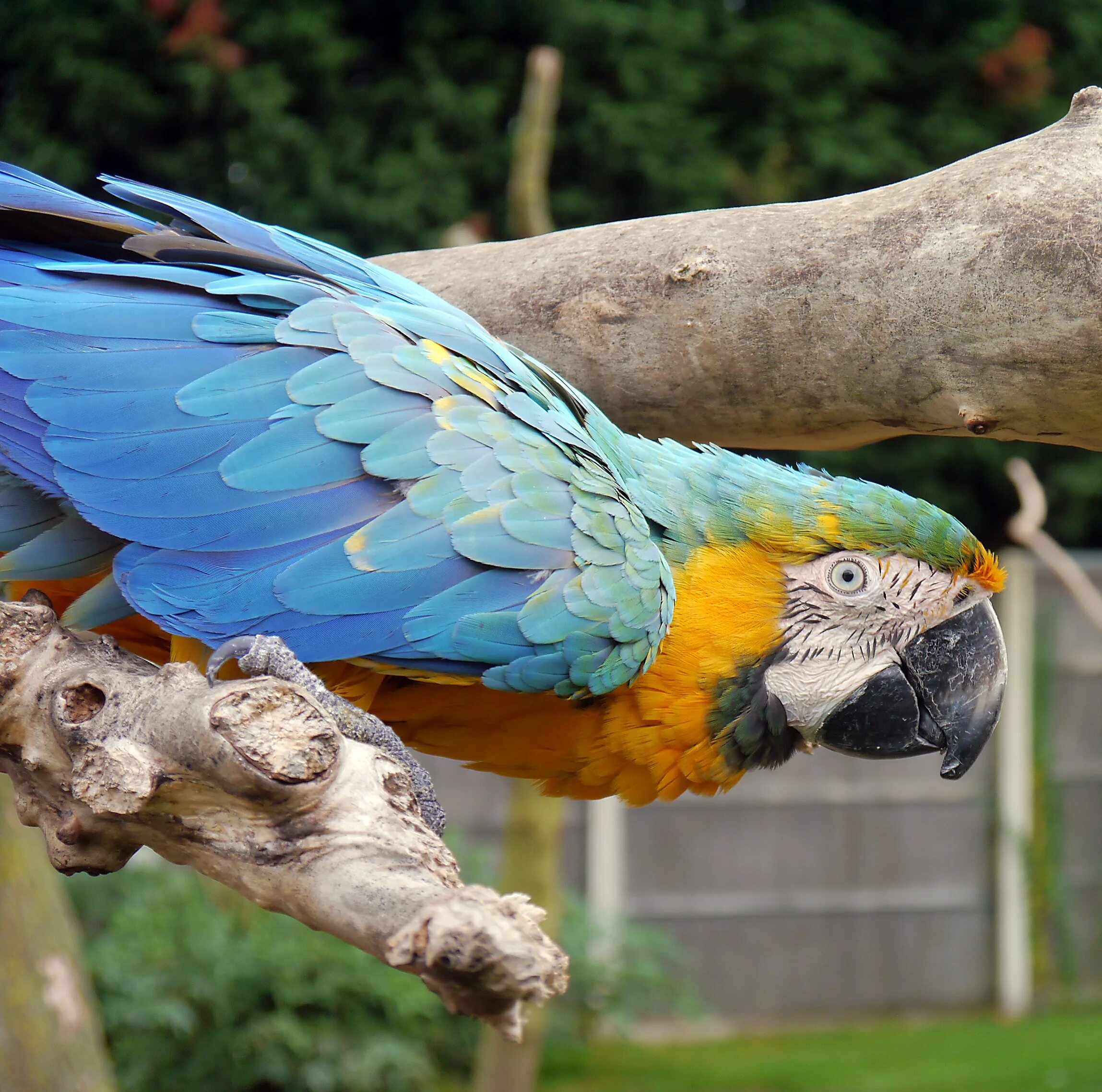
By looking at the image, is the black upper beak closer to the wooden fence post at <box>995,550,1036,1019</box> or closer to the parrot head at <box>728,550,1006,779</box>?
the parrot head at <box>728,550,1006,779</box>

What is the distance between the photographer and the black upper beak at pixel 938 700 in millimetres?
1839

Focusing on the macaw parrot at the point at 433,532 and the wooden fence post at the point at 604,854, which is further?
the wooden fence post at the point at 604,854

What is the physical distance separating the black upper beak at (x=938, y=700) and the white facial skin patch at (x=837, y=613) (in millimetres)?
45

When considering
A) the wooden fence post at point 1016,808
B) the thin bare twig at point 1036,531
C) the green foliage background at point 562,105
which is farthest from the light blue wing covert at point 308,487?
the green foliage background at point 562,105

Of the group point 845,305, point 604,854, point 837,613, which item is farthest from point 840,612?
point 604,854

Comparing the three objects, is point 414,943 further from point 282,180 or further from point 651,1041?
point 282,180

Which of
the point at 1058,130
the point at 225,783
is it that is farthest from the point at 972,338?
the point at 225,783

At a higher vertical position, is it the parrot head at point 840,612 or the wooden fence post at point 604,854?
the wooden fence post at point 604,854

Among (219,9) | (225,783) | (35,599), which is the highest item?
(219,9)

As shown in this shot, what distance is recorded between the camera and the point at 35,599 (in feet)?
4.94

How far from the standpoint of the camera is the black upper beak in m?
1.84

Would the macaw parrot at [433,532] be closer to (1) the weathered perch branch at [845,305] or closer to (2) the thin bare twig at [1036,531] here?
(1) the weathered perch branch at [845,305]

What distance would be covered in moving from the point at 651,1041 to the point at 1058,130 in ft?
16.3

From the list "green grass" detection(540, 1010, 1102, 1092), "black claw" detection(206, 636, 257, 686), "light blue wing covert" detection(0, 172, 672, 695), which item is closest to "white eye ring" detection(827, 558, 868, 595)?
"light blue wing covert" detection(0, 172, 672, 695)
